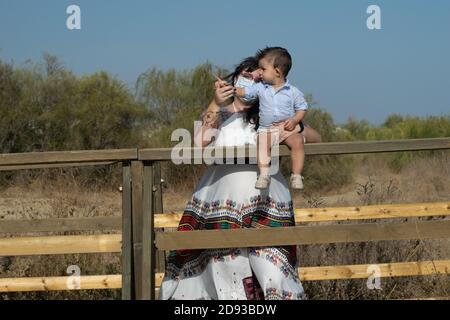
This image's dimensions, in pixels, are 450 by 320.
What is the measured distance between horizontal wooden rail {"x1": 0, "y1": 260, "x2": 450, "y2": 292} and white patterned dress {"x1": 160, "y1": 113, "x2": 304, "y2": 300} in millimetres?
1999

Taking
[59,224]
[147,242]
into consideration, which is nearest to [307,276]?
[59,224]

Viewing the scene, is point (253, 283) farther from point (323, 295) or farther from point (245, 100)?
point (323, 295)

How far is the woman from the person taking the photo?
4.65m

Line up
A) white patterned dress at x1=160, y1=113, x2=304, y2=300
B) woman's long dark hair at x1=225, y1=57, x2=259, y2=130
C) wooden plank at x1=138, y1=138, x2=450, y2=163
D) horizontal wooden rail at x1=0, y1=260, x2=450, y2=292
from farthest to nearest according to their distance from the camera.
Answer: horizontal wooden rail at x1=0, y1=260, x2=450, y2=292
woman's long dark hair at x1=225, y1=57, x2=259, y2=130
white patterned dress at x1=160, y1=113, x2=304, y2=300
wooden plank at x1=138, y1=138, x2=450, y2=163

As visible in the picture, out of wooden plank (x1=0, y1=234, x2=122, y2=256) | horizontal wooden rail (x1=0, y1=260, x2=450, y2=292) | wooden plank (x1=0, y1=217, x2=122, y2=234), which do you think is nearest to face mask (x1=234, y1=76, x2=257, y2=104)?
wooden plank (x1=0, y1=234, x2=122, y2=256)

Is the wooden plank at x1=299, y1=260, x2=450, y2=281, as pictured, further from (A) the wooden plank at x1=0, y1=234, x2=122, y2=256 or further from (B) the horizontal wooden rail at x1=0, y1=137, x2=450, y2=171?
(B) the horizontal wooden rail at x1=0, y1=137, x2=450, y2=171

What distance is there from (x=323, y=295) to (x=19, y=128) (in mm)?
11449

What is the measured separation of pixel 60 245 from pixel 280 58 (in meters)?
2.01

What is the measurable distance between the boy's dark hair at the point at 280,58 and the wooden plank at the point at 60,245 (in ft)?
4.83

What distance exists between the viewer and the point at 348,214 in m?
7.63

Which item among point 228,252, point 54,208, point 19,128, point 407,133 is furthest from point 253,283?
point 407,133

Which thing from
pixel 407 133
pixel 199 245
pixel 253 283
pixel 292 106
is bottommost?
pixel 407 133

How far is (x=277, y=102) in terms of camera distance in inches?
185

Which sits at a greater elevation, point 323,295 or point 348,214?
point 348,214
